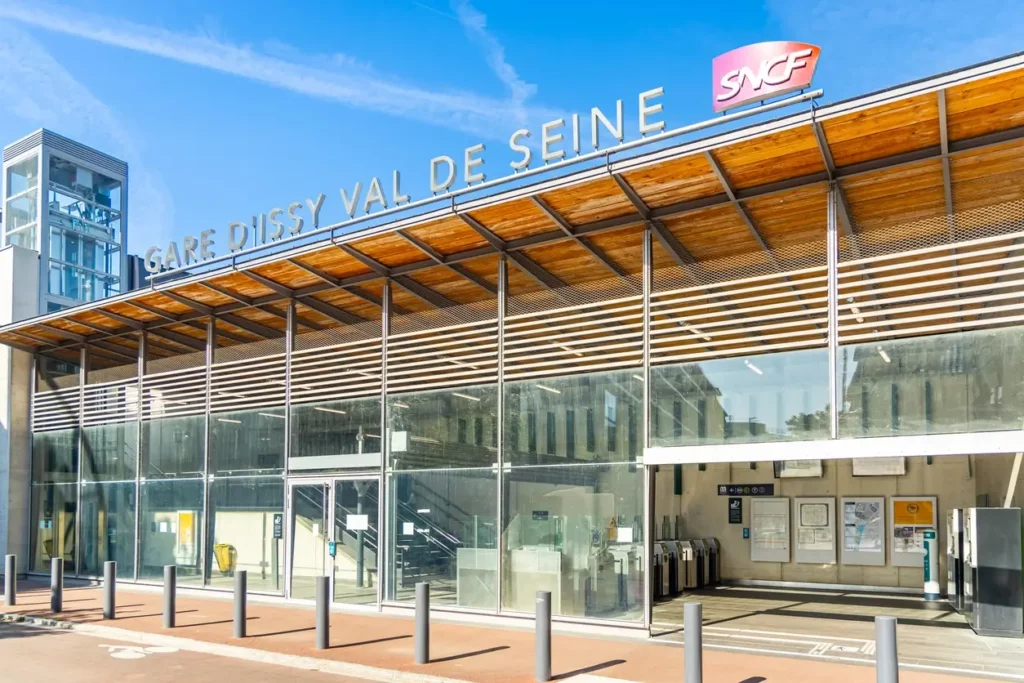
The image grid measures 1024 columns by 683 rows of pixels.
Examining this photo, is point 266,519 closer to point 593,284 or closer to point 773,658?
point 593,284

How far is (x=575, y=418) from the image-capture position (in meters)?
13.2

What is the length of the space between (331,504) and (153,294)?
556 centimetres

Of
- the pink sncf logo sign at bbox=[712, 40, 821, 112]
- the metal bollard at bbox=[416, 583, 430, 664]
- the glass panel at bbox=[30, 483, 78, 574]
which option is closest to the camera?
the pink sncf logo sign at bbox=[712, 40, 821, 112]

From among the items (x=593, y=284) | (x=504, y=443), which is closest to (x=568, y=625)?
(x=504, y=443)

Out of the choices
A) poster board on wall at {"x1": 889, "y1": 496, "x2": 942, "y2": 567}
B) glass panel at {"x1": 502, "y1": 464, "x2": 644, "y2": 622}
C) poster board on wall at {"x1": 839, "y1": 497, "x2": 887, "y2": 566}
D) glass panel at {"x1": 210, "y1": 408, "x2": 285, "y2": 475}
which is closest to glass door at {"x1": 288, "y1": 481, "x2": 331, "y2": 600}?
glass panel at {"x1": 210, "y1": 408, "x2": 285, "y2": 475}

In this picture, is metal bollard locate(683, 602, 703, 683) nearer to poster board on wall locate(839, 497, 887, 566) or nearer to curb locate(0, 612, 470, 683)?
curb locate(0, 612, 470, 683)

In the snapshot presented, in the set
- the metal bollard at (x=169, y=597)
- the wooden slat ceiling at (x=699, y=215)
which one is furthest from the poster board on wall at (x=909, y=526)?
the metal bollard at (x=169, y=597)

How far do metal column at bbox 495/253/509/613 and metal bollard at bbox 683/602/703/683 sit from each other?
201 inches

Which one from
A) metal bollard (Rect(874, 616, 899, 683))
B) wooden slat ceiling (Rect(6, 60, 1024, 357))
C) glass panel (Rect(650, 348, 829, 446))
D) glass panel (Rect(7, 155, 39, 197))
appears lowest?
metal bollard (Rect(874, 616, 899, 683))

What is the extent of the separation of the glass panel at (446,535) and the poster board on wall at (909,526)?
9618 mm

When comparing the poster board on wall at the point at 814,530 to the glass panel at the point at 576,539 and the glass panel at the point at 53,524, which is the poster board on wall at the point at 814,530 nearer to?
the glass panel at the point at 576,539

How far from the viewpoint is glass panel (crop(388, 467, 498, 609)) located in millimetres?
13867

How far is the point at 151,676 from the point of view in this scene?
33.2ft

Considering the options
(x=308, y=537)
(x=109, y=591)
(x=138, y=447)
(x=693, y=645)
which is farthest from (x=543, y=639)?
(x=138, y=447)
